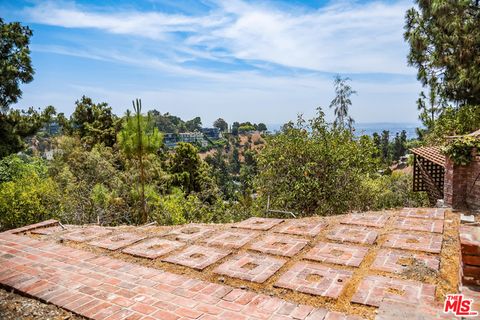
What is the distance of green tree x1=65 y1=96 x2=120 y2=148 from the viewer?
18.0 meters

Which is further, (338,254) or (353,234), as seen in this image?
(353,234)

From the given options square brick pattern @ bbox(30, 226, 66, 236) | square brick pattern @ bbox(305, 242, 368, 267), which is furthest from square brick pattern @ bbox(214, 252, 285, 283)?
square brick pattern @ bbox(30, 226, 66, 236)

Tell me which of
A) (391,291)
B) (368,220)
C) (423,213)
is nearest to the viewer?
(391,291)

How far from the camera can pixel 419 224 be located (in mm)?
4211

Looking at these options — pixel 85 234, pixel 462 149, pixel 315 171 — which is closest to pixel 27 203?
pixel 85 234

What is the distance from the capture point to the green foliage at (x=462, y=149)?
5820mm

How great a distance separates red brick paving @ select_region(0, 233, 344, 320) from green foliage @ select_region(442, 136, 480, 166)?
16.7 feet

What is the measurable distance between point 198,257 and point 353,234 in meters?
1.87

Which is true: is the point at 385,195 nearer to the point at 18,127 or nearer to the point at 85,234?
the point at 85,234

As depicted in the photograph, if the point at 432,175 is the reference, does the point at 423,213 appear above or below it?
below

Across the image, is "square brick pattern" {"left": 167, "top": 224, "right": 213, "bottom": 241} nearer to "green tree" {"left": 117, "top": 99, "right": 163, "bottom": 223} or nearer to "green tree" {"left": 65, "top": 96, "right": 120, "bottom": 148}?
"green tree" {"left": 117, "top": 99, "right": 163, "bottom": 223}

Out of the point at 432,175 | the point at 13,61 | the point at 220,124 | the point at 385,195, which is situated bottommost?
the point at 385,195

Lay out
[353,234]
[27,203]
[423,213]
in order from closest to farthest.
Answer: [353,234] < [423,213] < [27,203]

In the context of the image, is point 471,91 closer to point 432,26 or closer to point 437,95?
point 437,95
